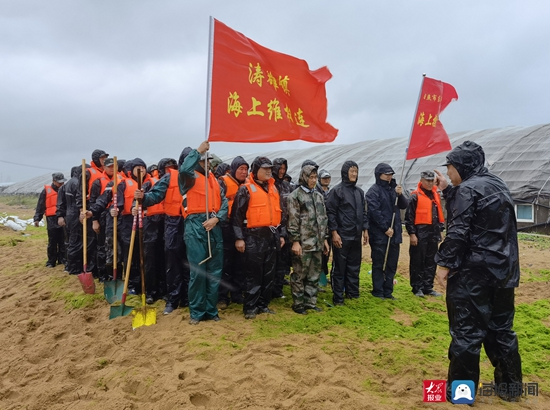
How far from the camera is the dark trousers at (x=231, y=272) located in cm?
549

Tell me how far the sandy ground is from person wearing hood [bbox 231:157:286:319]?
0.43 m

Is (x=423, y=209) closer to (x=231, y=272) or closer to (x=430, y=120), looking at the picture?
(x=430, y=120)

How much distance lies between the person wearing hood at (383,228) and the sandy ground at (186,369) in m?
1.99

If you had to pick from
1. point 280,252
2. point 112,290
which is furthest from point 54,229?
point 280,252

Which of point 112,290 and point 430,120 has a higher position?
point 430,120

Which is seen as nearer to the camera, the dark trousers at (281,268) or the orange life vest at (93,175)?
the dark trousers at (281,268)

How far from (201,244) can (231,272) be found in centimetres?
133

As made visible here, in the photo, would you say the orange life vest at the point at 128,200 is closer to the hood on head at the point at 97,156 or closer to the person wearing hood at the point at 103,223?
the person wearing hood at the point at 103,223

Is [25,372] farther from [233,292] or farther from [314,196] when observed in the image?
[314,196]

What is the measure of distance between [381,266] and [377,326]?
57.2 inches

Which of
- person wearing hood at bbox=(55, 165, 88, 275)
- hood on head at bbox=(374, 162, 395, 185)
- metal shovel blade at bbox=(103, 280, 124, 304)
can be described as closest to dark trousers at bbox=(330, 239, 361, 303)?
hood on head at bbox=(374, 162, 395, 185)

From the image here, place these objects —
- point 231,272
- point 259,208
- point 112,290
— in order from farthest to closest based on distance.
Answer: point 231,272 < point 112,290 < point 259,208

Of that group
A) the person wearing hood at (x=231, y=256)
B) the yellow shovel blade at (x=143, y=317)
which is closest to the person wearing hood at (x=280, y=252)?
the person wearing hood at (x=231, y=256)

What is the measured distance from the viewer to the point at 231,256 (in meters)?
5.60
